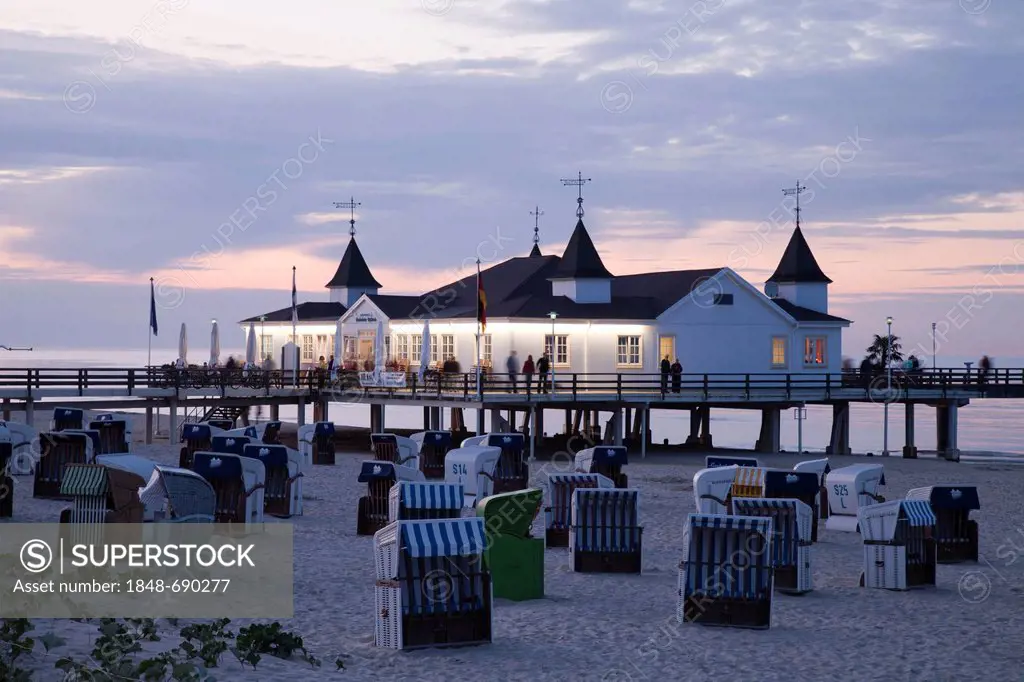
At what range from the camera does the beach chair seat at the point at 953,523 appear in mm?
17703

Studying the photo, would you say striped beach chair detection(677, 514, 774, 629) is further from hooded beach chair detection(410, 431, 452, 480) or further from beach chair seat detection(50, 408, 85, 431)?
beach chair seat detection(50, 408, 85, 431)

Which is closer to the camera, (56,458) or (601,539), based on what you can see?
(601,539)

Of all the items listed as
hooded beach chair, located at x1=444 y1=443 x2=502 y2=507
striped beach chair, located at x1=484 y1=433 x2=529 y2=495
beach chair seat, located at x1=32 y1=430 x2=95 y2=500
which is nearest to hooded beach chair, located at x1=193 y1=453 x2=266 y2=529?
beach chair seat, located at x1=32 y1=430 x2=95 y2=500

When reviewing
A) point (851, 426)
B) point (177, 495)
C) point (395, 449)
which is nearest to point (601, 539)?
point (177, 495)

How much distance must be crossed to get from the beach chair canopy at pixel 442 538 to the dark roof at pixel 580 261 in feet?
107

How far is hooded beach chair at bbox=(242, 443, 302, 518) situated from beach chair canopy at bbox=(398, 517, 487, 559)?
28.7 feet

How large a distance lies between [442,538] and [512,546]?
248 cm

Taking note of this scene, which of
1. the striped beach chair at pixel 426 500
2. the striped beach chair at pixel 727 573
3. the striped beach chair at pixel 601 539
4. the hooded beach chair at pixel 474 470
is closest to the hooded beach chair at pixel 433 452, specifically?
the hooded beach chair at pixel 474 470

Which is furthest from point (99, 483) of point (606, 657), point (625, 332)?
point (625, 332)

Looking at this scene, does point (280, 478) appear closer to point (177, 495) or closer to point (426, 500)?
point (177, 495)

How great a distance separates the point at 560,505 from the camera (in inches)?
707

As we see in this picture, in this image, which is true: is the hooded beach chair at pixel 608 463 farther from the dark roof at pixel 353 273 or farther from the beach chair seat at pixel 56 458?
the dark roof at pixel 353 273

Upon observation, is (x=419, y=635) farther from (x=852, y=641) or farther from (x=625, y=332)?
(x=625, y=332)

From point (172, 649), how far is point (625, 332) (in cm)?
3370
